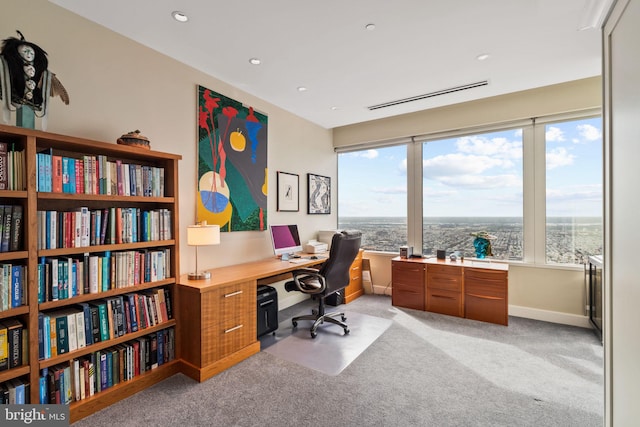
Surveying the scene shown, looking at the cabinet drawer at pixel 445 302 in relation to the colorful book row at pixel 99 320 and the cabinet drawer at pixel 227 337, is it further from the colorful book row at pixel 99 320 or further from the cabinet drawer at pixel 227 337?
the colorful book row at pixel 99 320

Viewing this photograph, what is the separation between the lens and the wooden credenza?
3301 mm

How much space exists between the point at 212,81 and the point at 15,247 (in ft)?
7.17

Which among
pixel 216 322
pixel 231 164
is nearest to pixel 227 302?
pixel 216 322

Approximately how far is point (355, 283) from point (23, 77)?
4043mm

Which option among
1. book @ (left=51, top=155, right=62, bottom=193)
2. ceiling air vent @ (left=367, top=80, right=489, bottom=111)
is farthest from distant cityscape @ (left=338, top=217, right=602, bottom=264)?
book @ (left=51, top=155, right=62, bottom=193)

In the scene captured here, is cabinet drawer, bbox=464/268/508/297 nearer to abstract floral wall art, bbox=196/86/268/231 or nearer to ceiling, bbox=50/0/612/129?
ceiling, bbox=50/0/612/129

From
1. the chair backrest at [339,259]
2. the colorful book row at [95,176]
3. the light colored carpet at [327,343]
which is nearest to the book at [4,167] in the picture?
the colorful book row at [95,176]

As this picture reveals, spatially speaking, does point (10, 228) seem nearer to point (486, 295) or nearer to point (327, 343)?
point (327, 343)

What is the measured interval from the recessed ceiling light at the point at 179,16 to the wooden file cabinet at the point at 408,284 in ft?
11.4

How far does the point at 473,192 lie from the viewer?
3945 millimetres

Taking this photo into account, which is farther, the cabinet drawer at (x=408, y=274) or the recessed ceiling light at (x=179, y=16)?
the cabinet drawer at (x=408, y=274)

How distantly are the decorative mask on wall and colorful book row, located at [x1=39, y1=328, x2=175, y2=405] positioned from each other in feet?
5.08

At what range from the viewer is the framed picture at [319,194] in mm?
4453

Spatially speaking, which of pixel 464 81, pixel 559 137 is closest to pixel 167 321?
pixel 464 81
